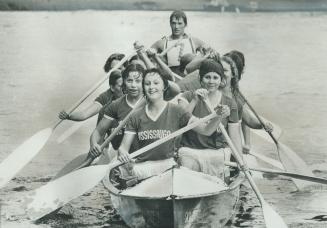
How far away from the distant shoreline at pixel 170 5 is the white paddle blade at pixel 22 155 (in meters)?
0.55

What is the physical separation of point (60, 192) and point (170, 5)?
948 millimetres

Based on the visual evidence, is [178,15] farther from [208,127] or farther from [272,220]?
[272,220]

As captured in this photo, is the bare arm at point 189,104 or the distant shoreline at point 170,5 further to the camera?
the distant shoreline at point 170,5

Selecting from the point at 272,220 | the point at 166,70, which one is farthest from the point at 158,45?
the point at 272,220

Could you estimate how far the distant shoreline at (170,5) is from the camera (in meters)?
2.60

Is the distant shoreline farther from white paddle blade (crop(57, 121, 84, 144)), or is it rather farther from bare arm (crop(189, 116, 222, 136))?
bare arm (crop(189, 116, 222, 136))

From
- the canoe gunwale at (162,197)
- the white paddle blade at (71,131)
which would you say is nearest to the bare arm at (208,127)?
the canoe gunwale at (162,197)

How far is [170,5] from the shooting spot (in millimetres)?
2635

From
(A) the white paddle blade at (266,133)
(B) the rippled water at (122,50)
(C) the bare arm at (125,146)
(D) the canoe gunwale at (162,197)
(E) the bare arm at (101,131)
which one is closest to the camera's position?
(D) the canoe gunwale at (162,197)

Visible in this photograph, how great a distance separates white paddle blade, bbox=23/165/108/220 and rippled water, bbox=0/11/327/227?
136 millimetres

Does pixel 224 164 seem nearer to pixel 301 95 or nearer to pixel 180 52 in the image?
pixel 180 52

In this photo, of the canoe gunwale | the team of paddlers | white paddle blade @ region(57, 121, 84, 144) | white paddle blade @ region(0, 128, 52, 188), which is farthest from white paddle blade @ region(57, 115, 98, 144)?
the canoe gunwale

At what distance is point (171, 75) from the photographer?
2.48 m

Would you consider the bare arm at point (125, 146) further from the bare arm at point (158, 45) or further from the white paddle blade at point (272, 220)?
the bare arm at point (158, 45)
